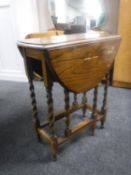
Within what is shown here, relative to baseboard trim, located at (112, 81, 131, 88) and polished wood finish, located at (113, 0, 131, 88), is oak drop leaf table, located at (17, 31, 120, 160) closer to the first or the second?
polished wood finish, located at (113, 0, 131, 88)

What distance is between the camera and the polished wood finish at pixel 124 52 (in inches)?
84.4

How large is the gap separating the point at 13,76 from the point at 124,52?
191 centimetres

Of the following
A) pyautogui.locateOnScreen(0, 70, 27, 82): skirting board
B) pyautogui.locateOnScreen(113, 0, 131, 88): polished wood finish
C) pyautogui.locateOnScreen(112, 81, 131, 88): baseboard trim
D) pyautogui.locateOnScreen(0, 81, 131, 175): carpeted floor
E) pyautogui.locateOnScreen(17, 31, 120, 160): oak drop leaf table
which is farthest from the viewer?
pyautogui.locateOnScreen(0, 70, 27, 82): skirting board

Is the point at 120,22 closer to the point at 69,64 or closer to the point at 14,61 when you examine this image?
the point at 69,64

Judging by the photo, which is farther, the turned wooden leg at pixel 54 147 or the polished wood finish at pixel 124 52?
the polished wood finish at pixel 124 52

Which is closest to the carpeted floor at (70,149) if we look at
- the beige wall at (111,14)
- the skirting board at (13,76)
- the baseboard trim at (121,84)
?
the baseboard trim at (121,84)

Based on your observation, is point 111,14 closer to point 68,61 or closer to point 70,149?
point 68,61

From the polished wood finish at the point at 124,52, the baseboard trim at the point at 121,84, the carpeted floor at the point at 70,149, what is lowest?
the carpeted floor at the point at 70,149

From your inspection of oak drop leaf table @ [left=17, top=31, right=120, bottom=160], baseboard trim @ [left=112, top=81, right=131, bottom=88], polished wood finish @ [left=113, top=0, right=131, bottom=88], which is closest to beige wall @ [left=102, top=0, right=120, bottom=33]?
polished wood finish @ [left=113, top=0, right=131, bottom=88]

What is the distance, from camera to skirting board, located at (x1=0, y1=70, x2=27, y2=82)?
9.78ft

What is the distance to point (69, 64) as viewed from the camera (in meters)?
1.07

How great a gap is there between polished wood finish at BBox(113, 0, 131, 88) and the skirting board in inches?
61.1

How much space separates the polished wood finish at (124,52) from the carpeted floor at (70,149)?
55 cm

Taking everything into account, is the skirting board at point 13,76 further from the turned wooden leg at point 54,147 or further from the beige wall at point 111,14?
the turned wooden leg at point 54,147
